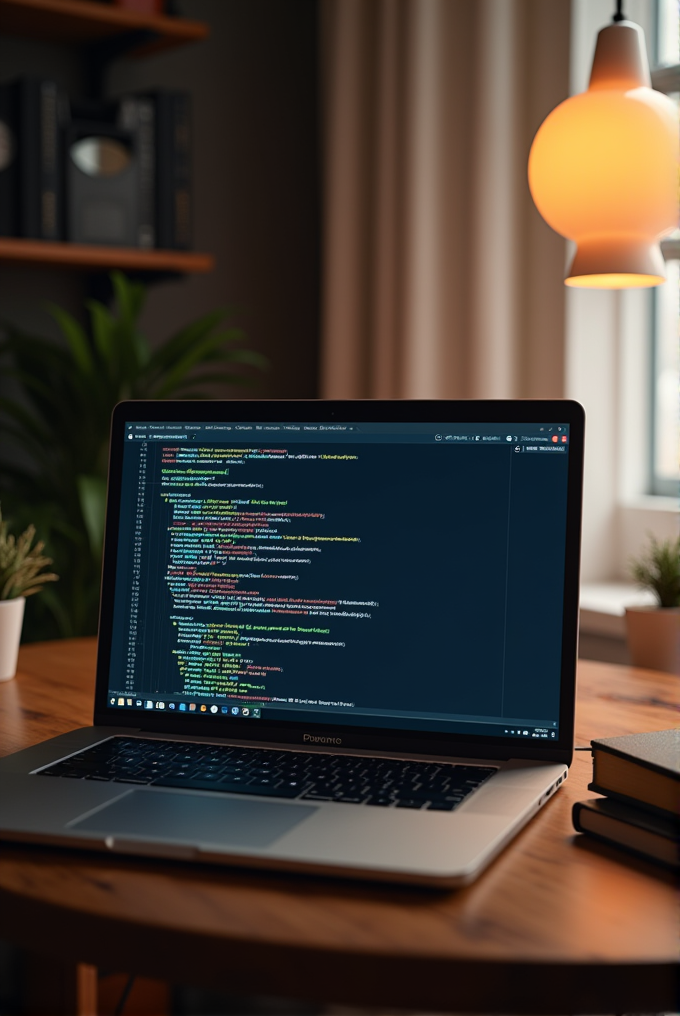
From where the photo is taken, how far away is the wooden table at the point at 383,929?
1.85 feet

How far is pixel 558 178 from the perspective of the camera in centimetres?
118

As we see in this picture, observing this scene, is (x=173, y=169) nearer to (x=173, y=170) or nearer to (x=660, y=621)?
(x=173, y=170)

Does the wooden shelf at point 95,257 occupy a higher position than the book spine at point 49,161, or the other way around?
the book spine at point 49,161

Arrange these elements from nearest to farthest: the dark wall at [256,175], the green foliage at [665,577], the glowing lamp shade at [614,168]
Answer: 1. the glowing lamp shade at [614,168]
2. the green foliage at [665,577]
3. the dark wall at [256,175]

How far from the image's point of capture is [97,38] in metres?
2.35

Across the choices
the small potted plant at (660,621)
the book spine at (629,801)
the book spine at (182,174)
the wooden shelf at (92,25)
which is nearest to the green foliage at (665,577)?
the small potted plant at (660,621)

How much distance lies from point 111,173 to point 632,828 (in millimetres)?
1939

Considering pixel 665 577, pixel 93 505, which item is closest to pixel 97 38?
pixel 93 505

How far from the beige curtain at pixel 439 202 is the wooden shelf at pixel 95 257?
420 millimetres

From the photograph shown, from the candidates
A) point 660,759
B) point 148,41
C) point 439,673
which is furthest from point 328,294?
point 660,759

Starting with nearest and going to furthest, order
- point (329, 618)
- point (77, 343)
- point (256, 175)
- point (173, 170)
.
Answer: point (329, 618)
point (77, 343)
point (173, 170)
point (256, 175)

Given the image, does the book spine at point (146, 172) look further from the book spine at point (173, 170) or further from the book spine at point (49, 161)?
the book spine at point (49, 161)

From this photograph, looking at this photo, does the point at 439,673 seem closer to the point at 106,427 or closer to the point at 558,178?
the point at 558,178

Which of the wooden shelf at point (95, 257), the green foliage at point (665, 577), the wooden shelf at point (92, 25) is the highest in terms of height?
the wooden shelf at point (92, 25)
